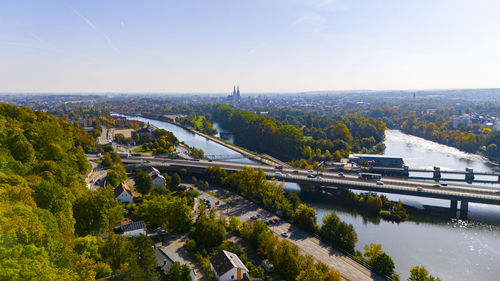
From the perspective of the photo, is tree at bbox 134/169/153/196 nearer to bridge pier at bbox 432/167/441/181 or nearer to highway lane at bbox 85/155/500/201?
highway lane at bbox 85/155/500/201

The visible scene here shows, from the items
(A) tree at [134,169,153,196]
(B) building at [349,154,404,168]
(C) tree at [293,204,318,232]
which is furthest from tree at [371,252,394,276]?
(B) building at [349,154,404,168]

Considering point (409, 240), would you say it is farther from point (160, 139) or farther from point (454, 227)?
point (160, 139)

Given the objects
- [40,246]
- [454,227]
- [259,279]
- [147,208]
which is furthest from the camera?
[454,227]

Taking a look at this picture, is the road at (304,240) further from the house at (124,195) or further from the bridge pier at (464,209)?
the bridge pier at (464,209)

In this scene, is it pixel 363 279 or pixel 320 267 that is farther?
pixel 363 279

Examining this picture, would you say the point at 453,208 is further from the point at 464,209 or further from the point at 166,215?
the point at 166,215

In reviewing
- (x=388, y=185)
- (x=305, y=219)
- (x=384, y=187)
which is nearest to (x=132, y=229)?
(x=305, y=219)

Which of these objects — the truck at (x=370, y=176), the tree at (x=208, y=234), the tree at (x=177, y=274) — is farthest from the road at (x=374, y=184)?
the tree at (x=177, y=274)

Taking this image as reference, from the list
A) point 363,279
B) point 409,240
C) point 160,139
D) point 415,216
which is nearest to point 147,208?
point 363,279
